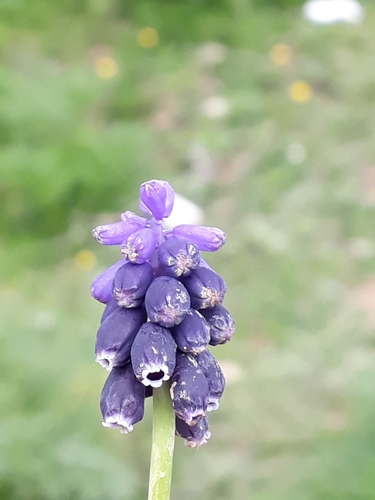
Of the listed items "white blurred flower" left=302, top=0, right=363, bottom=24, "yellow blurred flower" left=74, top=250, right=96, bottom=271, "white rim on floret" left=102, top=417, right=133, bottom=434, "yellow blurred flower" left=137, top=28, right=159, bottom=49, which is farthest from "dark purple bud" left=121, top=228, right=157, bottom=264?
"white blurred flower" left=302, top=0, right=363, bottom=24

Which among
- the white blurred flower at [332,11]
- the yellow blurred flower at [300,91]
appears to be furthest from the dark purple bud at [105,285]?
the white blurred flower at [332,11]

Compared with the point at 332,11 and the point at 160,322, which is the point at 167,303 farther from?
the point at 332,11

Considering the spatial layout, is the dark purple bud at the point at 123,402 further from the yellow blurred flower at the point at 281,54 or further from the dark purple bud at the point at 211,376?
the yellow blurred flower at the point at 281,54

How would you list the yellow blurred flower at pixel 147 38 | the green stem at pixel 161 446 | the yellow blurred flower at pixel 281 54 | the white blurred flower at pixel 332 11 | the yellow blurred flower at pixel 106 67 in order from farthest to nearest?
1. the white blurred flower at pixel 332 11
2. the yellow blurred flower at pixel 147 38
3. the yellow blurred flower at pixel 281 54
4. the yellow blurred flower at pixel 106 67
5. the green stem at pixel 161 446

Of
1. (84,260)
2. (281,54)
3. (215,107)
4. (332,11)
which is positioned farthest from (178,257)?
(332,11)

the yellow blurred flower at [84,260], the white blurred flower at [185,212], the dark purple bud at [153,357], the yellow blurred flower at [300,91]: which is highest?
the yellow blurred flower at [300,91]

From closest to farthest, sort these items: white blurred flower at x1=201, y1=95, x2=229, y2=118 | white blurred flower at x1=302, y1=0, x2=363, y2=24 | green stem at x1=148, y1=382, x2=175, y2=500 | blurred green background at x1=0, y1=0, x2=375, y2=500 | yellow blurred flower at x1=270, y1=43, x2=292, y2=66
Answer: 1. green stem at x1=148, y1=382, x2=175, y2=500
2. blurred green background at x1=0, y1=0, x2=375, y2=500
3. white blurred flower at x1=201, y1=95, x2=229, y2=118
4. yellow blurred flower at x1=270, y1=43, x2=292, y2=66
5. white blurred flower at x1=302, y1=0, x2=363, y2=24

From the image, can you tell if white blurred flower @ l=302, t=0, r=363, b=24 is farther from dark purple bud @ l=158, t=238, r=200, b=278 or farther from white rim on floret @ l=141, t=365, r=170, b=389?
white rim on floret @ l=141, t=365, r=170, b=389
